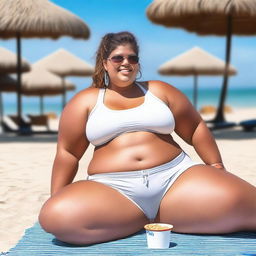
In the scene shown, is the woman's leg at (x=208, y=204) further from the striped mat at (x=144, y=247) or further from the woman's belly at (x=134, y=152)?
the woman's belly at (x=134, y=152)

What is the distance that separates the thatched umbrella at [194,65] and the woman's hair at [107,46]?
49.0 ft

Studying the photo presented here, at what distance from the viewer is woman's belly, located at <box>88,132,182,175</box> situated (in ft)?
10.5

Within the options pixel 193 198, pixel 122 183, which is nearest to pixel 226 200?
pixel 193 198

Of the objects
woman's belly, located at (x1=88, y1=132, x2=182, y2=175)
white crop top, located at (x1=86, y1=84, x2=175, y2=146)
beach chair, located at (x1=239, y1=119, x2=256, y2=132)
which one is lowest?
beach chair, located at (x1=239, y1=119, x2=256, y2=132)

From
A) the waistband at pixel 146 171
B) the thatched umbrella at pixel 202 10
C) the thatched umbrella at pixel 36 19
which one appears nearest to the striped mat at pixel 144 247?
the waistband at pixel 146 171

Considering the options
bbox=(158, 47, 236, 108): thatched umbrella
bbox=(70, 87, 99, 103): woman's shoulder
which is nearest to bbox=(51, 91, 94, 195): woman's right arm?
bbox=(70, 87, 99, 103): woman's shoulder

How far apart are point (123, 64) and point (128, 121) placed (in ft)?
1.02

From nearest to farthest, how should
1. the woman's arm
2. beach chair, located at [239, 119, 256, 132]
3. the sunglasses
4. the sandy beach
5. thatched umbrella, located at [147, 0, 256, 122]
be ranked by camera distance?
the sunglasses → the woman's arm → the sandy beach → thatched umbrella, located at [147, 0, 256, 122] → beach chair, located at [239, 119, 256, 132]

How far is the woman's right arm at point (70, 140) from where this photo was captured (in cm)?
332

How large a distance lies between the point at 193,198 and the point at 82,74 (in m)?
18.4

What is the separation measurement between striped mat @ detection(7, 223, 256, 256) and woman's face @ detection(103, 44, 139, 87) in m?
0.82

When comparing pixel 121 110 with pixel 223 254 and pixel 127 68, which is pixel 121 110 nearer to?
pixel 127 68

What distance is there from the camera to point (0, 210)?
470cm

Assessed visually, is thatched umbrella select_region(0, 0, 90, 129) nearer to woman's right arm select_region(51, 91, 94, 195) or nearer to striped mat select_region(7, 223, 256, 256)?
woman's right arm select_region(51, 91, 94, 195)
